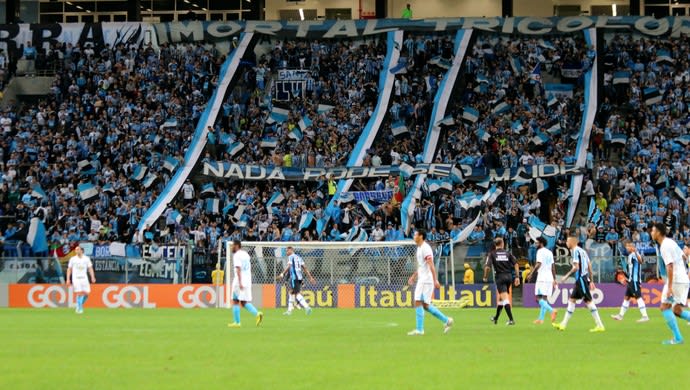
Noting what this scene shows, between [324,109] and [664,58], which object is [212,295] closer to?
[324,109]

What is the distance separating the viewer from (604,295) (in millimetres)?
41938

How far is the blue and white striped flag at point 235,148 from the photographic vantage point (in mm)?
53719

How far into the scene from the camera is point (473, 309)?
40688mm

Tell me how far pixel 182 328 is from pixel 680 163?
98.0ft

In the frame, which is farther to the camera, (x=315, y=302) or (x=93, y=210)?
(x=93, y=210)

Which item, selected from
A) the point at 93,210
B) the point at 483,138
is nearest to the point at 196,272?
the point at 93,210

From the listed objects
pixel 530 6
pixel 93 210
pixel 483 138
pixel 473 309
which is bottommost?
pixel 473 309

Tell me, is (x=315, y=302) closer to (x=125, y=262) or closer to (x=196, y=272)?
(x=196, y=272)

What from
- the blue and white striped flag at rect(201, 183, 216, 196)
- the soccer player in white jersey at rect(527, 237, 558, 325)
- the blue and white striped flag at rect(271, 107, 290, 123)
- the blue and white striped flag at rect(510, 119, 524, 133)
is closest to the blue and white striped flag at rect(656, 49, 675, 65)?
the blue and white striped flag at rect(510, 119, 524, 133)

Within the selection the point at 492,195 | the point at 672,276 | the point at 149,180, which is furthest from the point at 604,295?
the point at 672,276

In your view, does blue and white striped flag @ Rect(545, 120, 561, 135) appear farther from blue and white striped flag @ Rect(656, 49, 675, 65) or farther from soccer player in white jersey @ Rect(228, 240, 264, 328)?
soccer player in white jersey @ Rect(228, 240, 264, 328)

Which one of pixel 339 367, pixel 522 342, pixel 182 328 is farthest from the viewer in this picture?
pixel 182 328

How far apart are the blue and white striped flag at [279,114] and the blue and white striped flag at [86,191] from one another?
9567mm

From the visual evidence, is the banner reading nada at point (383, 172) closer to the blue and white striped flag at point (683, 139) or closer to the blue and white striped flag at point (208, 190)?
the blue and white striped flag at point (208, 190)
